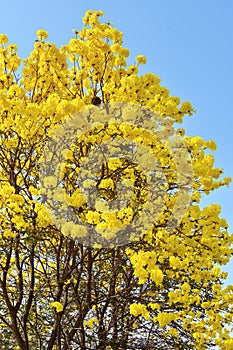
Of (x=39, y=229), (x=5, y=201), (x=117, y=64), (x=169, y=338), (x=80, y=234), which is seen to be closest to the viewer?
(x=80, y=234)

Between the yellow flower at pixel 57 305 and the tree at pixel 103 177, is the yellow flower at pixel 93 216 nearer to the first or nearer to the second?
the tree at pixel 103 177

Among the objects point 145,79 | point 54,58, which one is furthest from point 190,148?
point 54,58

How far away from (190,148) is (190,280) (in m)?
2.68

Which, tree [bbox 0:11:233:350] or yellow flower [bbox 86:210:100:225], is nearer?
yellow flower [bbox 86:210:100:225]

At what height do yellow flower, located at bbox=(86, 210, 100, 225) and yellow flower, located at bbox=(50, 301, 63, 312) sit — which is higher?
yellow flower, located at bbox=(86, 210, 100, 225)

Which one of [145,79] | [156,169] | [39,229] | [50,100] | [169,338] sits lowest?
[169,338]

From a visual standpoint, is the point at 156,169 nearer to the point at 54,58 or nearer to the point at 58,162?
the point at 58,162

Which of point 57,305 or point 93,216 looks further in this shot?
point 57,305

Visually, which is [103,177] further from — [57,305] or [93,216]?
[57,305]

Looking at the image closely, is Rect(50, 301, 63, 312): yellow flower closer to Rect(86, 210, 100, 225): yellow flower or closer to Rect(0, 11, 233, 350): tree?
Rect(0, 11, 233, 350): tree

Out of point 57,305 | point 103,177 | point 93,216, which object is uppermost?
point 103,177

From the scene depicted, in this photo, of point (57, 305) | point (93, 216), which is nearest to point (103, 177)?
point (93, 216)

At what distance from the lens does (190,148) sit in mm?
5070

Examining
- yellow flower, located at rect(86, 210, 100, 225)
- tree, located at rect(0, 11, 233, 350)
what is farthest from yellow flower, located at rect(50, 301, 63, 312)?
yellow flower, located at rect(86, 210, 100, 225)
